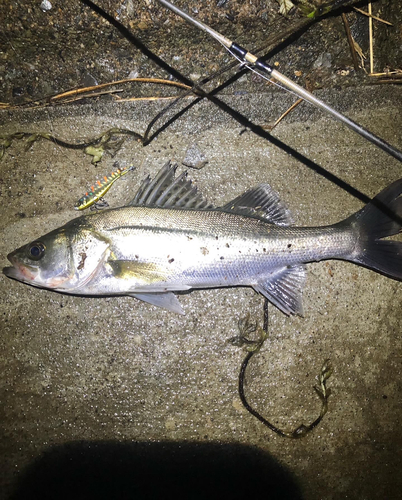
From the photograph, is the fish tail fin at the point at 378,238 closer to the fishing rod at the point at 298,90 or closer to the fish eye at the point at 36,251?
the fishing rod at the point at 298,90

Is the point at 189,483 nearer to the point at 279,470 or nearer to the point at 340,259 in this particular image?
the point at 279,470

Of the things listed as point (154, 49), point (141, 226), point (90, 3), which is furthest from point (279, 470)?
point (90, 3)

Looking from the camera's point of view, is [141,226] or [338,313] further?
[338,313]

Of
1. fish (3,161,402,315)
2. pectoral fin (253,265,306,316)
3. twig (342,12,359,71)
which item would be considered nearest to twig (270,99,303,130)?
twig (342,12,359,71)

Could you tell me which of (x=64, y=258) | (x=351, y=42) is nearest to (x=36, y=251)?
(x=64, y=258)

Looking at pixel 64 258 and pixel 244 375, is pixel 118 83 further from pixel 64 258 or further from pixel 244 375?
pixel 244 375

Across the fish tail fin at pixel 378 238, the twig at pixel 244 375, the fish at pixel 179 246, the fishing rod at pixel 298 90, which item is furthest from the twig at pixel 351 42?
the twig at pixel 244 375
